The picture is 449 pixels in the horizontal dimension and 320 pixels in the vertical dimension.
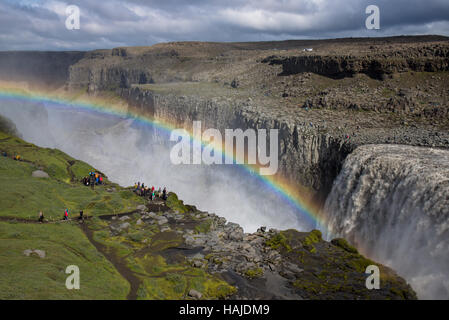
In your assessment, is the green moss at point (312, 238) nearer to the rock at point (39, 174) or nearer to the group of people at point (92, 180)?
the group of people at point (92, 180)

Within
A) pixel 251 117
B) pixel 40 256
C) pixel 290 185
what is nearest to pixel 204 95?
pixel 251 117

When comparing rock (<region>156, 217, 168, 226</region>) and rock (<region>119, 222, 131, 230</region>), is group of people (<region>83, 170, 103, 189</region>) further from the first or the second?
rock (<region>119, 222, 131, 230</region>)

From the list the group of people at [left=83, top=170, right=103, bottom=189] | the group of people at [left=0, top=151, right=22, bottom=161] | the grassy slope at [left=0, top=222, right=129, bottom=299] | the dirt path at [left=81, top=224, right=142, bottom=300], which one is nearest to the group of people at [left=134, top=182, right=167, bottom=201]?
the group of people at [left=83, top=170, right=103, bottom=189]

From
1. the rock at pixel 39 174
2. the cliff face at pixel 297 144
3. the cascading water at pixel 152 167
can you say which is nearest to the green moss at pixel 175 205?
the cascading water at pixel 152 167

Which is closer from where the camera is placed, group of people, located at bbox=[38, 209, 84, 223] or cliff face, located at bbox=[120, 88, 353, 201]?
group of people, located at bbox=[38, 209, 84, 223]

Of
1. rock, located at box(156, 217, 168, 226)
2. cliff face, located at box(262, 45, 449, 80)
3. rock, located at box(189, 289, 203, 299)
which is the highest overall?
cliff face, located at box(262, 45, 449, 80)
